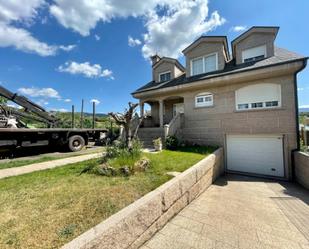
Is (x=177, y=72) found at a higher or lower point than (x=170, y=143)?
higher

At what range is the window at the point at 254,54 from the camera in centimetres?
974

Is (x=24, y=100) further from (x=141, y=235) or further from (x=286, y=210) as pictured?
(x=286, y=210)

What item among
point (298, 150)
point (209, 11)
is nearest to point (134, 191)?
point (298, 150)

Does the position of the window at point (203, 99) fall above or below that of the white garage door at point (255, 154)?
above

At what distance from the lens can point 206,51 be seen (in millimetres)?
11375

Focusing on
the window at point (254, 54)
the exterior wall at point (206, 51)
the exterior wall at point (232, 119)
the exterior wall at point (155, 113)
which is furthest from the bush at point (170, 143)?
the window at point (254, 54)

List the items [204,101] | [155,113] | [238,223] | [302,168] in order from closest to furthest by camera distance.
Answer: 1. [238,223]
2. [302,168]
3. [204,101]
4. [155,113]

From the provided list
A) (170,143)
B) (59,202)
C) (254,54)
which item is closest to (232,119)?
(170,143)

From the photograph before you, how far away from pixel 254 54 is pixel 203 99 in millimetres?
3977

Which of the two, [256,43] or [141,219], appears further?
[256,43]

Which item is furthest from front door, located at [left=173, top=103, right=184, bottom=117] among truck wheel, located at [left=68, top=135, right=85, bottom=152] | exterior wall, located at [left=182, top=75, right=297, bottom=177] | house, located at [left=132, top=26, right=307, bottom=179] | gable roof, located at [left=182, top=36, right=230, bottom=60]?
truck wheel, located at [left=68, top=135, right=85, bottom=152]

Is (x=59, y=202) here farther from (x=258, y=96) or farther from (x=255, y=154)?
(x=258, y=96)

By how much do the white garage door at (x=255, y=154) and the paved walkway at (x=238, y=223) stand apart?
9.49 ft

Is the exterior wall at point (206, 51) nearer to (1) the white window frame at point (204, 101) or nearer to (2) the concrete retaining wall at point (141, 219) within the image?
(1) the white window frame at point (204, 101)
